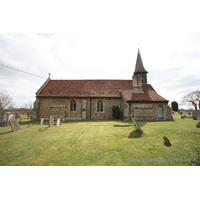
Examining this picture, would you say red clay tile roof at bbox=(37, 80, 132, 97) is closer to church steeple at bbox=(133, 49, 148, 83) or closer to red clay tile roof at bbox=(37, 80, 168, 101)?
red clay tile roof at bbox=(37, 80, 168, 101)

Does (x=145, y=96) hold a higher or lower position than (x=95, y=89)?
lower

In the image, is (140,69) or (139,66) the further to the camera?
(139,66)

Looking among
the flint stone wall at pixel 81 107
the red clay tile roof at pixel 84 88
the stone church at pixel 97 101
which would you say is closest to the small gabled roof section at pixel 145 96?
the stone church at pixel 97 101

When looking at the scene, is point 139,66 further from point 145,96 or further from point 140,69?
point 145,96

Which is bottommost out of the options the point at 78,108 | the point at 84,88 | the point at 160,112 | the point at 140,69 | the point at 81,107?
the point at 160,112

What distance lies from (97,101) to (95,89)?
2.79 m

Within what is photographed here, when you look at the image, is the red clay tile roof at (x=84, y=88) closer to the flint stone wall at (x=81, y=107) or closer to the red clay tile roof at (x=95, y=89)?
the red clay tile roof at (x=95, y=89)

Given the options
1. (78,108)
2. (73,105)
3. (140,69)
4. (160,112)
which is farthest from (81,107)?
(140,69)

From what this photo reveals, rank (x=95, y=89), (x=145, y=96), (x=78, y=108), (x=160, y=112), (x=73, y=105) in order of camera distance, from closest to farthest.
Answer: (x=160, y=112)
(x=145, y=96)
(x=78, y=108)
(x=73, y=105)
(x=95, y=89)

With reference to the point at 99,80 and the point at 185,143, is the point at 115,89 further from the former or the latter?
the point at 185,143

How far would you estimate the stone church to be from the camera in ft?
52.1

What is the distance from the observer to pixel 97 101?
18.4 meters

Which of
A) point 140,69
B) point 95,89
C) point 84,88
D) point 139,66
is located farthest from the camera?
point 139,66

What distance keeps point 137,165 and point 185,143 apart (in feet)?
13.9
